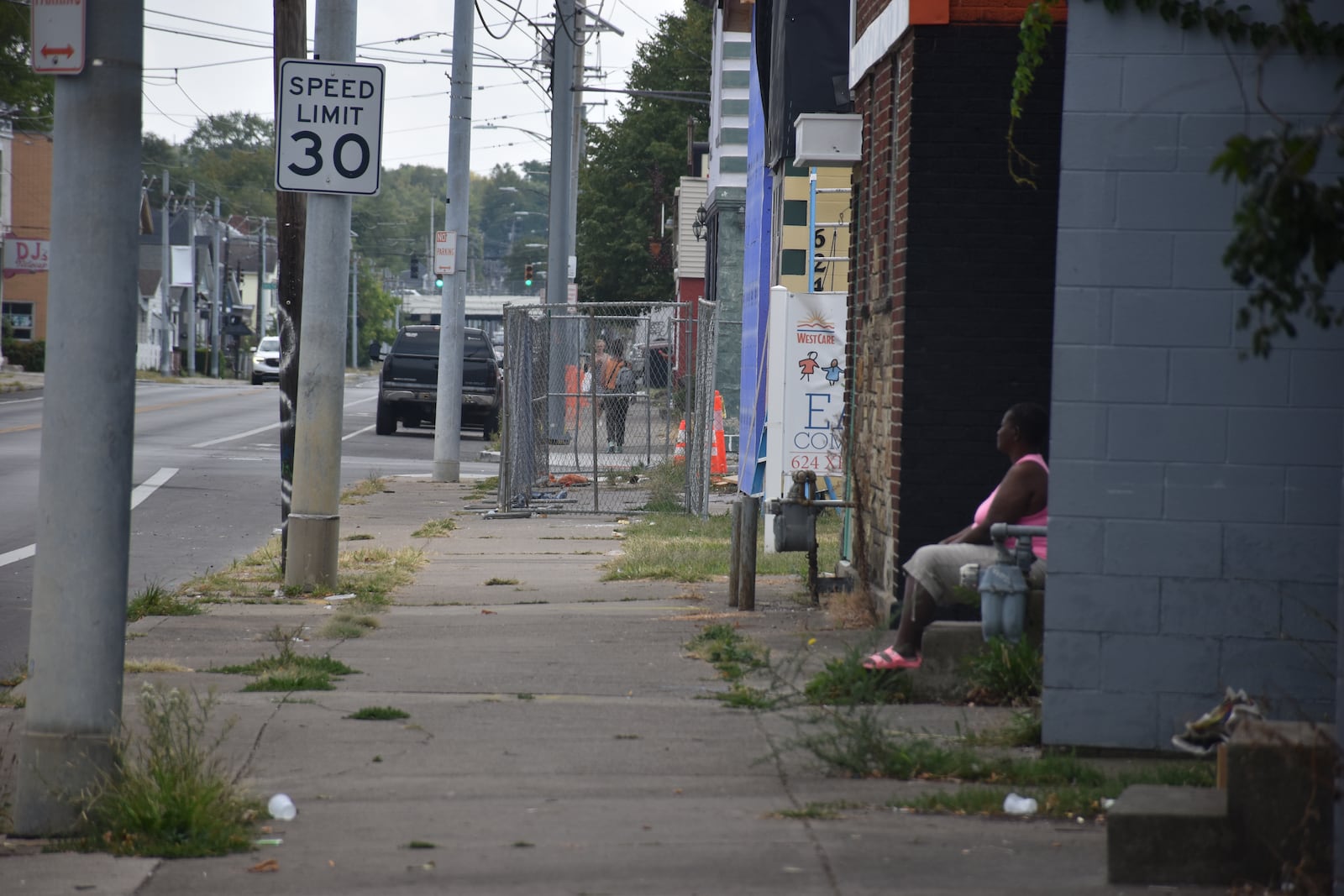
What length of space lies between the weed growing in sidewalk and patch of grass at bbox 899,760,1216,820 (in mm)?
3253

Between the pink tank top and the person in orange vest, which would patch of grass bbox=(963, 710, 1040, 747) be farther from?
the person in orange vest

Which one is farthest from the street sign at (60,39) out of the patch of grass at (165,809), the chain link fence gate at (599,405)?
the chain link fence gate at (599,405)

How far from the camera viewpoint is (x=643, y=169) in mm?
61531

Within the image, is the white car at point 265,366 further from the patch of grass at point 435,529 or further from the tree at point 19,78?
the patch of grass at point 435,529

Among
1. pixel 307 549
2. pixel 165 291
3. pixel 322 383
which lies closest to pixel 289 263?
pixel 322 383

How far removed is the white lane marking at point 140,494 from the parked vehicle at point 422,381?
915 centimetres

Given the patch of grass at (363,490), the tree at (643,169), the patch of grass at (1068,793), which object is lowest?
the patch of grass at (363,490)

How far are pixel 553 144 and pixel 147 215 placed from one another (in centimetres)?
6103

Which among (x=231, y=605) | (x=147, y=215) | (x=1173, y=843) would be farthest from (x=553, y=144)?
(x=147, y=215)

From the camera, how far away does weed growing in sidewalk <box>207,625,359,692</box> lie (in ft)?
25.0

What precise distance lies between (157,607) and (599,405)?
8.59 metres

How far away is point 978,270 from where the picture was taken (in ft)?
28.7

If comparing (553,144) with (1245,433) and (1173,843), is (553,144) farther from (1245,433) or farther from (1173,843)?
(1173,843)

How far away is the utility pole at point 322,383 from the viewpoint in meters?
10.7
